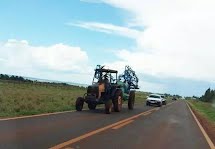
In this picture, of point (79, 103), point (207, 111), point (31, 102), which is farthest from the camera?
point (207, 111)

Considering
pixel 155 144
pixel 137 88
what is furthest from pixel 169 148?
pixel 137 88

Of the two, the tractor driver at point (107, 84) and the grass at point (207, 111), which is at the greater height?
the tractor driver at point (107, 84)

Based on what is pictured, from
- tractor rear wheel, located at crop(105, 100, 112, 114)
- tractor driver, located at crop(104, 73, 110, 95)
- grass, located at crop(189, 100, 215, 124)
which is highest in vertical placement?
tractor driver, located at crop(104, 73, 110, 95)

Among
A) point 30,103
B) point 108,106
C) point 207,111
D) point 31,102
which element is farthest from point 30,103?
point 207,111

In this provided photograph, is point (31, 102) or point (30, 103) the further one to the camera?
point (31, 102)

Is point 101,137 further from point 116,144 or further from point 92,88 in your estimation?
point 92,88

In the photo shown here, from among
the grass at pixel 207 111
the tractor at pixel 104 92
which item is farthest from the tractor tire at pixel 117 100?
the grass at pixel 207 111

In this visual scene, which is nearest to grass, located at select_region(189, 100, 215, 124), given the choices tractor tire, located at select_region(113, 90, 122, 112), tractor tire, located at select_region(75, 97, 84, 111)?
tractor tire, located at select_region(113, 90, 122, 112)

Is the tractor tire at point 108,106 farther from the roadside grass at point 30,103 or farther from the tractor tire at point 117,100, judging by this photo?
the roadside grass at point 30,103

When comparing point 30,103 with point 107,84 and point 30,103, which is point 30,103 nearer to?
point 30,103

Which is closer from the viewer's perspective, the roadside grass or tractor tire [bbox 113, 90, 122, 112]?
the roadside grass

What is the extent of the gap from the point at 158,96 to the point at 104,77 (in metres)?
26.1

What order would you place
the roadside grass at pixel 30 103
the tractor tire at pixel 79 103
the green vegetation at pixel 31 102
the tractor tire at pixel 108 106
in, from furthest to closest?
1. the tractor tire at pixel 79 103
2. the tractor tire at pixel 108 106
3. the green vegetation at pixel 31 102
4. the roadside grass at pixel 30 103

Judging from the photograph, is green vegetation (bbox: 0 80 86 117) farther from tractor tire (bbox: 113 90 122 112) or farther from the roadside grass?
tractor tire (bbox: 113 90 122 112)
